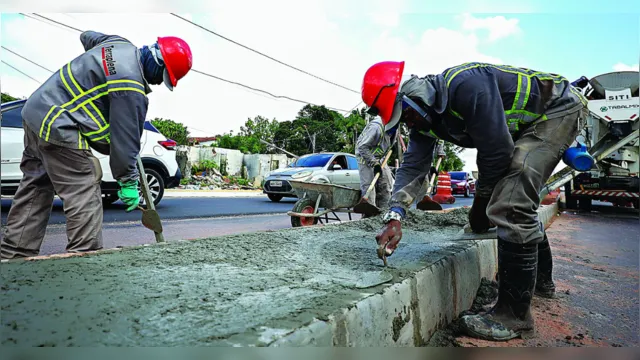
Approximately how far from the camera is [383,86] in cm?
218

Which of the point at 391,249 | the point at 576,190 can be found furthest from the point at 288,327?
the point at 576,190

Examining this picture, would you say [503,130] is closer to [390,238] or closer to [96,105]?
[390,238]

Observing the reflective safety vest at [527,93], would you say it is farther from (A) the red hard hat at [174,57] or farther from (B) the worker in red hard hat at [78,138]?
(B) the worker in red hard hat at [78,138]

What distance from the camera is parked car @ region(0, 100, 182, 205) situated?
536cm

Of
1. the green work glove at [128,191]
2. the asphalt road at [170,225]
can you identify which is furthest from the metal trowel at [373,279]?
the asphalt road at [170,225]

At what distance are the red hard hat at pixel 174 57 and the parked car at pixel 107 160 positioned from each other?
350cm

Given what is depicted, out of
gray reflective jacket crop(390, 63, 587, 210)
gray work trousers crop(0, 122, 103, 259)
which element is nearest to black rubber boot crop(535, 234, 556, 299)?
gray reflective jacket crop(390, 63, 587, 210)

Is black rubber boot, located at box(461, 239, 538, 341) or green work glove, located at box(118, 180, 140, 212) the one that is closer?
black rubber boot, located at box(461, 239, 538, 341)

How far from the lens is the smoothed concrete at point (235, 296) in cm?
115

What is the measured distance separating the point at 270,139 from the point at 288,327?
33151 millimetres

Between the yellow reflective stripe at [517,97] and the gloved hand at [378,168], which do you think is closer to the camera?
the yellow reflective stripe at [517,97]

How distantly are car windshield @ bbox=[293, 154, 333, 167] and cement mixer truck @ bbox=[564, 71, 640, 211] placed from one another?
5.15 m

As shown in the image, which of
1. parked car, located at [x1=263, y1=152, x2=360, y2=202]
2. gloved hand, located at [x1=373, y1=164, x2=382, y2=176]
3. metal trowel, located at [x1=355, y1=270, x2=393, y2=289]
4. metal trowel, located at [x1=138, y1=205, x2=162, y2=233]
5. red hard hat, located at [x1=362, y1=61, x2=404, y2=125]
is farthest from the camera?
parked car, located at [x1=263, y1=152, x2=360, y2=202]

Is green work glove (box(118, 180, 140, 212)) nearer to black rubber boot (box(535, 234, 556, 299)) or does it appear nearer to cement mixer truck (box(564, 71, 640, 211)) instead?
black rubber boot (box(535, 234, 556, 299))
